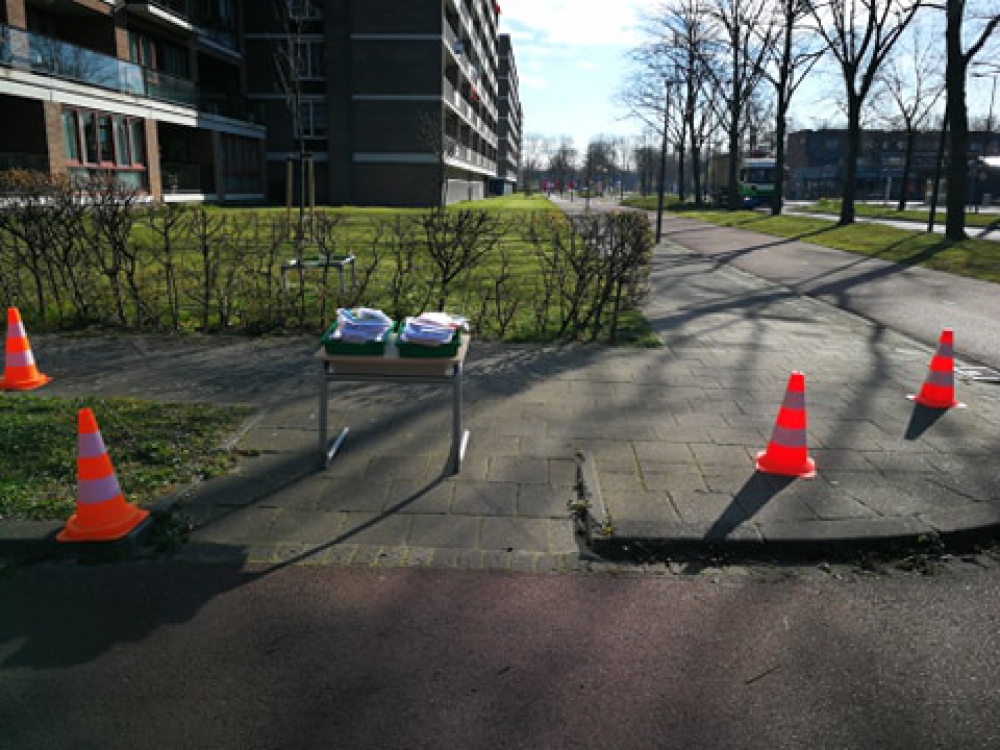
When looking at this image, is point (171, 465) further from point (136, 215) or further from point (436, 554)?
point (136, 215)

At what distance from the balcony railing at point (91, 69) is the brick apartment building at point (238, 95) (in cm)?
6

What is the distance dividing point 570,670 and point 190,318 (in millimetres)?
7406

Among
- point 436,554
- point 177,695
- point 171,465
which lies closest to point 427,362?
point 436,554

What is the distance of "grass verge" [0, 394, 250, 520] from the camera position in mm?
4094

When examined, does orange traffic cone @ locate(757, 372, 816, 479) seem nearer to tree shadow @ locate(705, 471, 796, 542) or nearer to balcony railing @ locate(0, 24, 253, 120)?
tree shadow @ locate(705, 471, 796, 542)

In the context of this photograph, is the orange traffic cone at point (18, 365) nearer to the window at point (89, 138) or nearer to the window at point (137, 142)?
the window at point (89, 138)

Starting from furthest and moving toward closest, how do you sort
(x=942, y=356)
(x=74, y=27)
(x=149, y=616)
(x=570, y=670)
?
(x=74, y=27) → (x=942, y=356) → (x=149, y=616) → (x=570, y=670)

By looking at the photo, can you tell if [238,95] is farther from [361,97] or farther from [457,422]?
[457,422]

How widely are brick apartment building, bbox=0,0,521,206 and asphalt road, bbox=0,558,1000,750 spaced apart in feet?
77.8

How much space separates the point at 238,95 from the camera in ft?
124

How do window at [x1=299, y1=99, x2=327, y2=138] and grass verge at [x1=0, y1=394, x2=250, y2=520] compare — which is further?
window at [x1=299, y1=99, x2=327, y2=138]

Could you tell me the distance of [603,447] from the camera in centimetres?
508

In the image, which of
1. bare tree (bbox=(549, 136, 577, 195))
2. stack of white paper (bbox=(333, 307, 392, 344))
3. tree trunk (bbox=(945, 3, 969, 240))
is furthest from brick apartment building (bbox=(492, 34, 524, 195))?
stack of white paper (bbox=(333, 307, 392, 344))

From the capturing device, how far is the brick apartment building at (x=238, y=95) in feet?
76.0
